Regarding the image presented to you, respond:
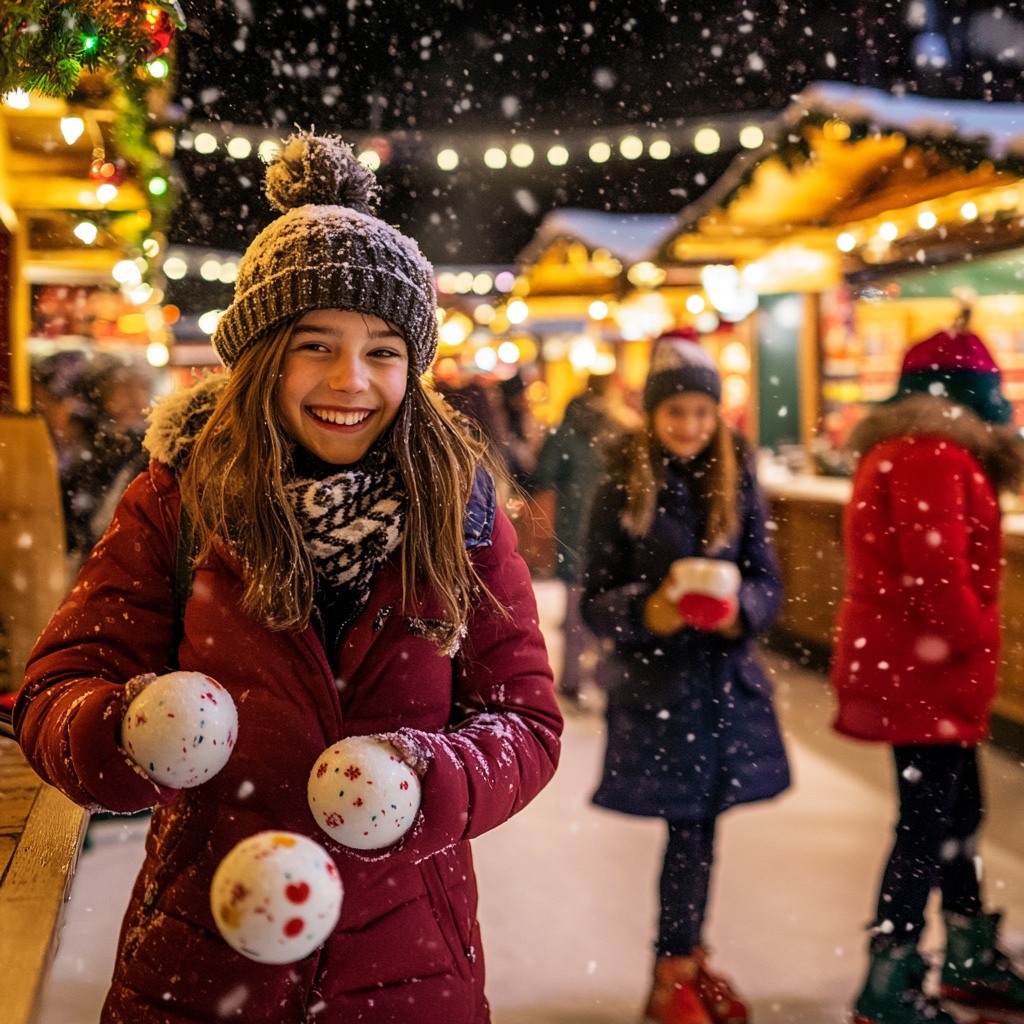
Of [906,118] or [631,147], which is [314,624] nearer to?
[906,118]

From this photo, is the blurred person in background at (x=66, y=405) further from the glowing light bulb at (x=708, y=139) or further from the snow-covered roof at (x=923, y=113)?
the glowing light bulb at (x=708, y=139)

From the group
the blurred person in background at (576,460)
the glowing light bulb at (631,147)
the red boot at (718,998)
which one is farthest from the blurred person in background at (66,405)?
the glowing light bulb at (631,147)

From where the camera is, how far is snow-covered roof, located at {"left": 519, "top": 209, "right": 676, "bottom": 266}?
7747 millimetres

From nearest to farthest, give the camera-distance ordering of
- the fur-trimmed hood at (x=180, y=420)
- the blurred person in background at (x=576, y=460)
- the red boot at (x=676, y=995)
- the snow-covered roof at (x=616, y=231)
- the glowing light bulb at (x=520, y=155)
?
the fur-trimmed hood at (x=180, y=420) < the red boot at (x=676, y=995) < the blurred person in background at (x=576, y=460) < the glowing light bulb at (x=520, y=155) < the snow-covered roof at (x=616, y=231)

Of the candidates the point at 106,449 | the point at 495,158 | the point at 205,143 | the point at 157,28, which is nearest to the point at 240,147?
the point at 205,143

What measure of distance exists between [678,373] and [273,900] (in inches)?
78.9

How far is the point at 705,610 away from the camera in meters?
2.34

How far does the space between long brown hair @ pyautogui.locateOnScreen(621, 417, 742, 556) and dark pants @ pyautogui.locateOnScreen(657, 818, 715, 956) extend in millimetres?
740

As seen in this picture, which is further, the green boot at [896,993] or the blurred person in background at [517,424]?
the blurred person in background at [517,424]

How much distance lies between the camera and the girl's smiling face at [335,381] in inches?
47.4

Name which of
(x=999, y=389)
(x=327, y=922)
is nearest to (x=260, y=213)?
(x=327, y=922)

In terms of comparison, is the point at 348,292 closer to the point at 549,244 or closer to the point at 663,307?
the point at 663,307

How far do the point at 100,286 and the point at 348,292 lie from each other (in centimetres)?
434

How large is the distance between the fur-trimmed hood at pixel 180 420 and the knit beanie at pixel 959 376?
1992 millimetres
